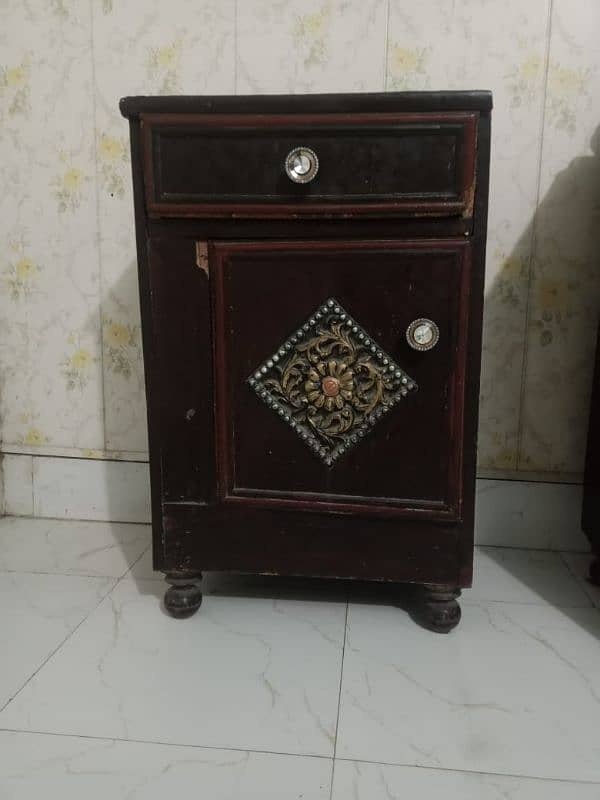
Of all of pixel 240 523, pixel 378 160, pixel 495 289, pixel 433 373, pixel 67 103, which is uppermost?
pixel 67 103

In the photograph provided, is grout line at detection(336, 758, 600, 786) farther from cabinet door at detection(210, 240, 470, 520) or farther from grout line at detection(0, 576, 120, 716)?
grout line at detection(0, 576, 120, 716)

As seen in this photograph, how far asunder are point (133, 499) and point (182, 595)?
0.51 metres

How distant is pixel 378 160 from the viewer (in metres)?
A: 1.02

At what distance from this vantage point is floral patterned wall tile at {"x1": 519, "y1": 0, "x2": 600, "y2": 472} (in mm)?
1422

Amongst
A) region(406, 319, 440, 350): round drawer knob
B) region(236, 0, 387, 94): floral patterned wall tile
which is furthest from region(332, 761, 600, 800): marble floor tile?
region(236, 0, 387, 94): floral patterned wall tile

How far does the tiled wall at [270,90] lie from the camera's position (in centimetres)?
144

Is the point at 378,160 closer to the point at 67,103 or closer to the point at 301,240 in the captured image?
the point at 301,240

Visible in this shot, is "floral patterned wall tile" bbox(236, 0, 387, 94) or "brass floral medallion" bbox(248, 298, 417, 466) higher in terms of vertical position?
"floral patterned wall tile" bbox(236, 0, 387, 94)

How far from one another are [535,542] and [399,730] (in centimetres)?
75

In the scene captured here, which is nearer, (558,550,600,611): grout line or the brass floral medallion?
the brass floral medallion

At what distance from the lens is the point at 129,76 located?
1532mm

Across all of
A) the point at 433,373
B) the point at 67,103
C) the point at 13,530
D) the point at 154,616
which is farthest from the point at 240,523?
the point at 67,103

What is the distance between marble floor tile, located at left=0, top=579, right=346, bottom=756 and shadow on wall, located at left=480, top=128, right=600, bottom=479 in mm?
588

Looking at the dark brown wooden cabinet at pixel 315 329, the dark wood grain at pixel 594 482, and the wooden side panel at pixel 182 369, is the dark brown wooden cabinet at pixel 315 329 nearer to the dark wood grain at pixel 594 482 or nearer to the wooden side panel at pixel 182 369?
the wooden side panel at pixel 182 369
